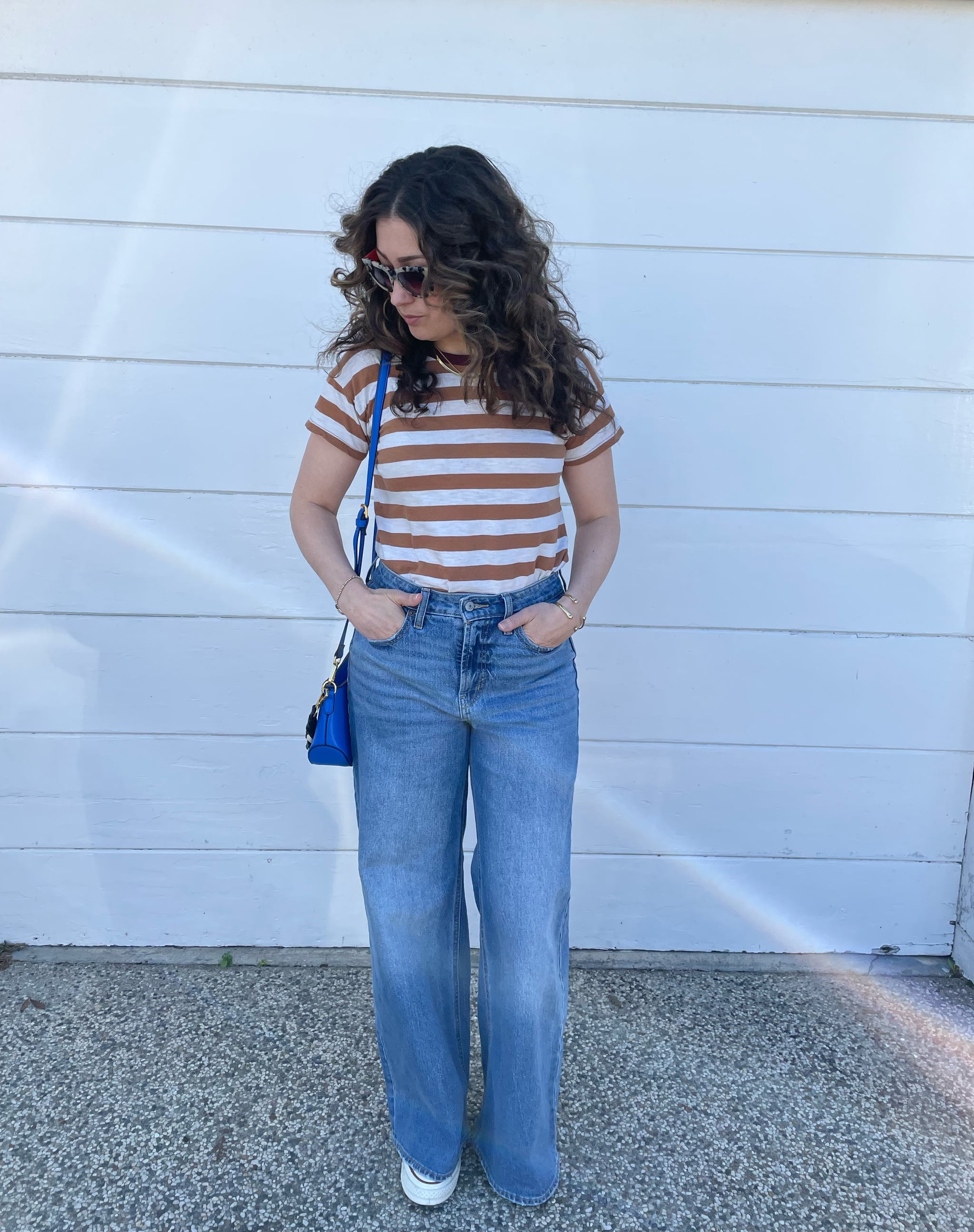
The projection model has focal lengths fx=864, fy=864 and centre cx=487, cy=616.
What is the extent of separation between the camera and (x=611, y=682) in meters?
2.43

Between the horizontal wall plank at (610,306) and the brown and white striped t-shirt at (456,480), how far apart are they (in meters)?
0.77

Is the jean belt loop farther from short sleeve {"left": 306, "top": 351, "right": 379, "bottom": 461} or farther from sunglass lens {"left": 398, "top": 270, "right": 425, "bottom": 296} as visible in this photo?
sunglass lens {"left": 398, "top": 270, "right": 425, "bottom": 296}

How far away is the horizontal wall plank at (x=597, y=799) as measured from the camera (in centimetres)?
247

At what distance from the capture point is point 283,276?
7.21ft

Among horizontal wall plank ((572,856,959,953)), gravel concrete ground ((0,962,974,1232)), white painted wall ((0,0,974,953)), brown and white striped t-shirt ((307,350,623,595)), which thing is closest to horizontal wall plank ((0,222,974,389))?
white painted wall ((0,0,974,953))

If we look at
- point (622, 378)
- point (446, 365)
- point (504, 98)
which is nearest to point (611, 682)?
point (622, 378)

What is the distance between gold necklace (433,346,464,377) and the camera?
150 centimetres

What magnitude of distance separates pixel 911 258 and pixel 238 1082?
263cm

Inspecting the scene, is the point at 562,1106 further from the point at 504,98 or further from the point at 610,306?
the point at 504,98

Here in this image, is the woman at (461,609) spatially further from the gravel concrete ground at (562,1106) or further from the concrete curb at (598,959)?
the concrete curb at (598,959)

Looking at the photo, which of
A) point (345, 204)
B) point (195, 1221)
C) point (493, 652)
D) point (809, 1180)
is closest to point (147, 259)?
point (345, 204)

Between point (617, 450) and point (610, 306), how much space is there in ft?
1.20

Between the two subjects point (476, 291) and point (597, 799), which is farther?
point (597, 799)

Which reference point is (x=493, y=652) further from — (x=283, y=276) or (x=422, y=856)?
(x=283, y=276)
